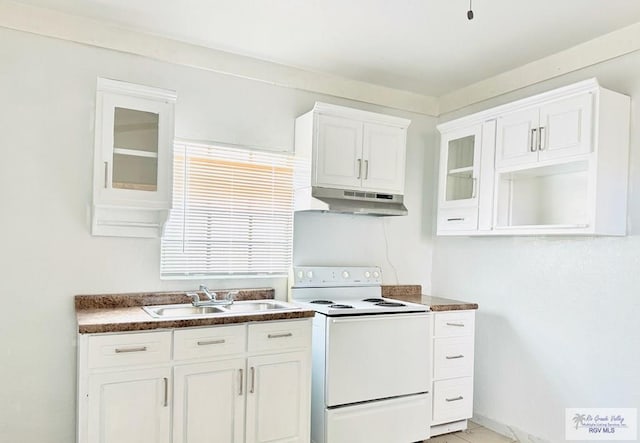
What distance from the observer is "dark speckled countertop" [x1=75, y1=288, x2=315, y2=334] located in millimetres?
2156

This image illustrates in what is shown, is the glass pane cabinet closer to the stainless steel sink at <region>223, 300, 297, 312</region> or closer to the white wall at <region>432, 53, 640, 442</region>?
the stainless steel sink at <region>223, 300, 297, 312</region>

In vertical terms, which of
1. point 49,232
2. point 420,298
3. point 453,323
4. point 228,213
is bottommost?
point 453,323

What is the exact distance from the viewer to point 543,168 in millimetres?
2783

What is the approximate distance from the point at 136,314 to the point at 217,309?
0.49 m

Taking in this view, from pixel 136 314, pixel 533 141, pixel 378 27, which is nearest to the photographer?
pixel 136 314

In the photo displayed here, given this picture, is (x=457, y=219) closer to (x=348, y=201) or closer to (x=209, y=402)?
(x=348, y=201)

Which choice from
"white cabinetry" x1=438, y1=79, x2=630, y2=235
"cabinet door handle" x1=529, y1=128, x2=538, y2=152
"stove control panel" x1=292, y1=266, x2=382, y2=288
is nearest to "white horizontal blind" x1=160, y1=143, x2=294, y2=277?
"stove control panel" x1=292, y1=266, x2=382, y2=288

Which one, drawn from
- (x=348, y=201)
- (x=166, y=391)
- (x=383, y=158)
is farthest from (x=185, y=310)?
(x=383, y=158)

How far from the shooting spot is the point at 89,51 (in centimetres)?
268

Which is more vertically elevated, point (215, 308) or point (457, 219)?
point (457, 219)

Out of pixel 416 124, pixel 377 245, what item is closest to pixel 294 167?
pixel 377 245

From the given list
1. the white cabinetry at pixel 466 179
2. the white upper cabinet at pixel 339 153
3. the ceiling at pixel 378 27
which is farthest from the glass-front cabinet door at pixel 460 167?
the white upper cabinet at pixel 339 153

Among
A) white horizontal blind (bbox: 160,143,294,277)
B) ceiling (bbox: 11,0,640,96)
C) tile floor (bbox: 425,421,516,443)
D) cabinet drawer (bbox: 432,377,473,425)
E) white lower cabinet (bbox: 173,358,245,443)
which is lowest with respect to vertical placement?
tile floor (bbox: 425,421,516,443)

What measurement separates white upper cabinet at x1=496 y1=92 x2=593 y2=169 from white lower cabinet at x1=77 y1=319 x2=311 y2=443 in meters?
1.68
